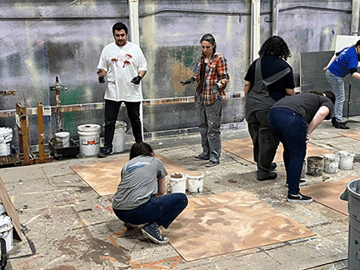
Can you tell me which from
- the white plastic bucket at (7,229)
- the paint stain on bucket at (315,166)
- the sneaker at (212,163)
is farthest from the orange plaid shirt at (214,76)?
the white plastic bucket at (7,229)

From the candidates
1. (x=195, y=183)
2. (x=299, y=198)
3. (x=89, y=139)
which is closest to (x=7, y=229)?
(x=195, y=183)

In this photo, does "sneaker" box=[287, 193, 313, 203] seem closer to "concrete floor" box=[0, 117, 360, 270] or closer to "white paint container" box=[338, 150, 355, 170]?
"concrete floor" box=[0, 117, 360, 270]

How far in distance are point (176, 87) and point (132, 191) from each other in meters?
3.96

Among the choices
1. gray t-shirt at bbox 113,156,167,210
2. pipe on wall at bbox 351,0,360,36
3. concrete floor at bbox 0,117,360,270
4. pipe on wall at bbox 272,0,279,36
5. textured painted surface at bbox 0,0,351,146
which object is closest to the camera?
concrete floor at bbox 0,117,360,270

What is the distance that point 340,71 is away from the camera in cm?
752

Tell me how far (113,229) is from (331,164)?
2.88 meters

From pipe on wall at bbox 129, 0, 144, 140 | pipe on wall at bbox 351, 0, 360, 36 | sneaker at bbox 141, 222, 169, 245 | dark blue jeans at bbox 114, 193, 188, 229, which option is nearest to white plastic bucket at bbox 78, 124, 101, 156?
pipe on wall at bbox 129, 0, 144, 140

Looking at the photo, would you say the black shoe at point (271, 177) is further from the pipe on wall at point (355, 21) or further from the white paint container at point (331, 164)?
the pipe on wall at point (355, 21)

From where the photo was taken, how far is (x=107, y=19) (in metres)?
6.72

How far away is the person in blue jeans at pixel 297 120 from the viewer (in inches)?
171

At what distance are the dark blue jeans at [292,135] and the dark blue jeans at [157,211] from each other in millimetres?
1278

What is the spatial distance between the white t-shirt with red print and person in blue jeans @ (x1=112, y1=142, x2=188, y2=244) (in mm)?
2573

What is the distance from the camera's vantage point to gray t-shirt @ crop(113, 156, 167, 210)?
368 centimetres

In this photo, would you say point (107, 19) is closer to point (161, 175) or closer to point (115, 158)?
point (115, 158)
